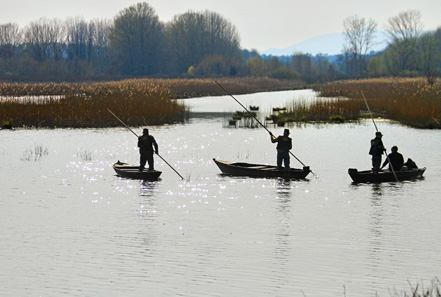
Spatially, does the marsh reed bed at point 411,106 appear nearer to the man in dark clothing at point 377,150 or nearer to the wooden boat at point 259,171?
the man in dark clothing at point 377,150

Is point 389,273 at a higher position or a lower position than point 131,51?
lower

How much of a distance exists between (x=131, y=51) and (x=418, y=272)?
372 ft

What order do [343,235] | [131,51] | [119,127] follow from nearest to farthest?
[343,235] < [119,127] < [131,51]

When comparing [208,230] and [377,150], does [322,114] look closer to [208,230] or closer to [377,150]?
[377,150]

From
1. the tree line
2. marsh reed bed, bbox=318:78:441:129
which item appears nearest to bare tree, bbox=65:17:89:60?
the tree line

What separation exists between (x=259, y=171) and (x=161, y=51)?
357ft

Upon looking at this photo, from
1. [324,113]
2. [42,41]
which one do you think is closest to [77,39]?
[42,41]

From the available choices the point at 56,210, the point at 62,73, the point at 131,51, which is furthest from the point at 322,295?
the point at 131,51

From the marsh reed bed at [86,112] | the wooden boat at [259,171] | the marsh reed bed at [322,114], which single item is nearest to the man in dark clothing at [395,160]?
the wooden boat at [259,171]

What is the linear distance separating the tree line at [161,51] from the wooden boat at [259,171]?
77346 mm

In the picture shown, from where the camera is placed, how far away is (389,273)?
32.8 ft

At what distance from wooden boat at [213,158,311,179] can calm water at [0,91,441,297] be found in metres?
0.24

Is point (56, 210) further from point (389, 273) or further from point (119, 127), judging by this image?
point (119, 127)

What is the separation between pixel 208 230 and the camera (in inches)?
516
